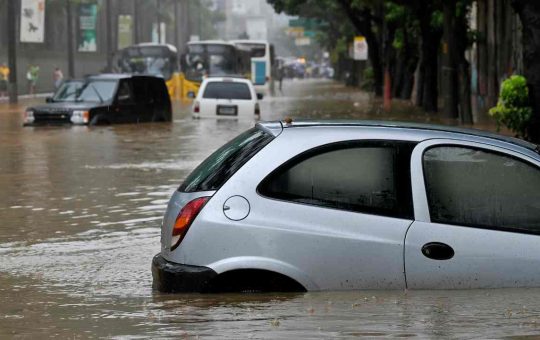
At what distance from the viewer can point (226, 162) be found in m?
7.84

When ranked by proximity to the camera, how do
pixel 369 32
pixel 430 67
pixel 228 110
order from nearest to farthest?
pixel 228 110
pixel 430 67
pixel 369 32

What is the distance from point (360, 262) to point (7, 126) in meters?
28.0

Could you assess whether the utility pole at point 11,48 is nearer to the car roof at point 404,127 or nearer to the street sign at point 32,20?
the street sign at point 32,20

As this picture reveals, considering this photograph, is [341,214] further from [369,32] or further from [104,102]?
[369,32]

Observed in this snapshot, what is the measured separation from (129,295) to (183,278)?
55.3 inches

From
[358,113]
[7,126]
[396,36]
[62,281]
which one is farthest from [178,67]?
[62,281]

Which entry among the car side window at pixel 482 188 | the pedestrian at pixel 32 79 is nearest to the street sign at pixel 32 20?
the pedestrian at pixel 32 79

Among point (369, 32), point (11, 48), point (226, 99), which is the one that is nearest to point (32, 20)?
point (11, 48)

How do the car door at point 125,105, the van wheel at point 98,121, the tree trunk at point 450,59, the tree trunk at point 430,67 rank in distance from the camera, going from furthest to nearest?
the tree trunk at point 430,67 < the tree trunk at point 450,59 < the car door at point 125,105 < the van wheel at point 98,121

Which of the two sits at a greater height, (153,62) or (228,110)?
(153,62)

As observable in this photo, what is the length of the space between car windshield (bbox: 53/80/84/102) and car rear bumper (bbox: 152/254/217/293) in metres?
25.3

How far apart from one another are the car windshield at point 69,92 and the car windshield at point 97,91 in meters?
0.11

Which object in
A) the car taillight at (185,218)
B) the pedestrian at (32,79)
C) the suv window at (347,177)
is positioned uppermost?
the suv window at (347,177)

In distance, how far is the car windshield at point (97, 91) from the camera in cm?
3288
